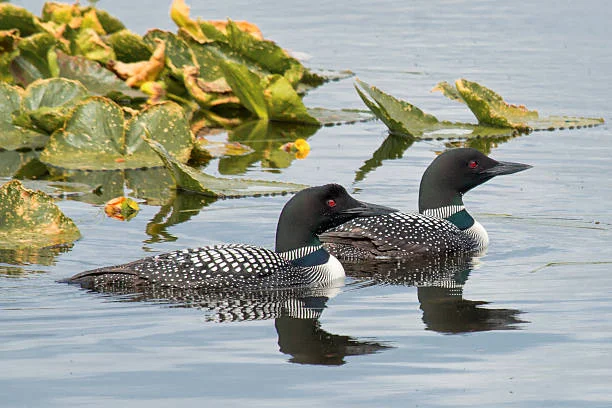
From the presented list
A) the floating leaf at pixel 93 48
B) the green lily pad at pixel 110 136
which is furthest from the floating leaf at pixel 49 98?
the floating leaf at pixel 93 48

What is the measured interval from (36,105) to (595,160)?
4.68 meters

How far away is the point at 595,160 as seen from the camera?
10711 mm

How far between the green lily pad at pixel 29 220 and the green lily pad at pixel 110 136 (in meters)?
2.02

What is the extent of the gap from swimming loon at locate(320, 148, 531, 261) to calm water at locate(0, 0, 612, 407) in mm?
260

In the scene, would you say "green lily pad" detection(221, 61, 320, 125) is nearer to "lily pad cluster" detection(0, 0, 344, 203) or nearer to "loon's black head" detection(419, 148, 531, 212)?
"lily pad cluster" detection(0, 0, 344, 203)

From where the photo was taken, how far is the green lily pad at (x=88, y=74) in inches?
496

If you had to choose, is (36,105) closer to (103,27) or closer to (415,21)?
(103,27)

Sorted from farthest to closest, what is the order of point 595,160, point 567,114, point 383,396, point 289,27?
point 289,27 < point 567,114 < point 595,160 < point 383,396

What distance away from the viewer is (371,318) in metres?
6.89

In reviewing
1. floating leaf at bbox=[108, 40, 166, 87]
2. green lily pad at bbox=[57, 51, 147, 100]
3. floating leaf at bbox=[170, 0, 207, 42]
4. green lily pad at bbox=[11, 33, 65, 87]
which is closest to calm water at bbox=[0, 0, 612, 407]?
green lily pad at bbox=[57, 51, 147, 100]

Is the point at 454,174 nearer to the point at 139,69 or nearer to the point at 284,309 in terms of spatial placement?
the point at 284,309

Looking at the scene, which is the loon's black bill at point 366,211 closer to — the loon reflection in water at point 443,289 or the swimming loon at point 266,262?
the swimming loon at point 266,262

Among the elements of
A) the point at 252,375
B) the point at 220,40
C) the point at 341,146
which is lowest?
the point at 252,375

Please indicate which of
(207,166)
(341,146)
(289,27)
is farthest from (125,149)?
(289,27)
